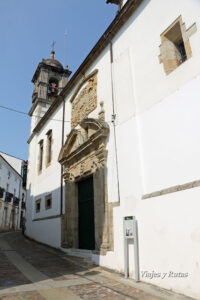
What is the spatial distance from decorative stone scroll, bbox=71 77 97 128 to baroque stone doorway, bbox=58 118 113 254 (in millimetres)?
458

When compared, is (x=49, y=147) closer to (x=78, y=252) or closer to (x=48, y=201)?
(x=48, y=201)

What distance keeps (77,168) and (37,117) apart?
838 centimetres

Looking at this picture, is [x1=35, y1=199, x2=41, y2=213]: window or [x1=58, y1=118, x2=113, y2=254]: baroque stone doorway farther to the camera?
[x1=35, y1=199, x2=41, y2=213]: window

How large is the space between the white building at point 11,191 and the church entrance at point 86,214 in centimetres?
1599

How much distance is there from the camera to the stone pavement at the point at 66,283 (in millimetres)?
3950

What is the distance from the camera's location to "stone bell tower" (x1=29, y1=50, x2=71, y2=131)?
52.2 ft

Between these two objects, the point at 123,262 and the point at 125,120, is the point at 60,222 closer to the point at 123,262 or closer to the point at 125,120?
the point at 123,262

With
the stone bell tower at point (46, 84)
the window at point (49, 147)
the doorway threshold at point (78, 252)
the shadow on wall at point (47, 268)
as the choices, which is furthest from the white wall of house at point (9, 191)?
the shadow on wall at point (47, 268)

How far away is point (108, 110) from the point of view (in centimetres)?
734

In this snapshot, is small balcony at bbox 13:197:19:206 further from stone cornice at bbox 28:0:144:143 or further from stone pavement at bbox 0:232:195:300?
stone pavement at bbox 0:232:195:300

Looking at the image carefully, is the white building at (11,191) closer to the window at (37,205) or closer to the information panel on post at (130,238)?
the window at (37,205)

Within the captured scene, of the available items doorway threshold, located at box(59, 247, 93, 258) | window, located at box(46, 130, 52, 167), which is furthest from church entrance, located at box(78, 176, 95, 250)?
window, located at box(46, 130, 52, 167)

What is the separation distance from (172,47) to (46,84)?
40.0ft

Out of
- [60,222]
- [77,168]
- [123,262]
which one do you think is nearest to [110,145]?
[77,168]
